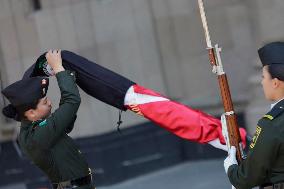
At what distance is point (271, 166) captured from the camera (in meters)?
2.90

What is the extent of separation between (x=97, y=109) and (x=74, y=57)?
3193 millimetres

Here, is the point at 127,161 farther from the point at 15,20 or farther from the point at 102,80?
the point at 102,80

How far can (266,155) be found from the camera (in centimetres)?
284

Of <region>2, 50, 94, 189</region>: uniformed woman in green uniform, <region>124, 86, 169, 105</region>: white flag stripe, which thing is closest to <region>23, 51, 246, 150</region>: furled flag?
<region>124, 86, 169, 105</region>: white flag stripe

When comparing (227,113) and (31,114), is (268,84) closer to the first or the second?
(227,113)

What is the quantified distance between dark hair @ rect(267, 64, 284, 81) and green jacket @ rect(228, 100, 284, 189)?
133 millimetres

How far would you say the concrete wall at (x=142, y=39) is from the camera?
6.97 metres

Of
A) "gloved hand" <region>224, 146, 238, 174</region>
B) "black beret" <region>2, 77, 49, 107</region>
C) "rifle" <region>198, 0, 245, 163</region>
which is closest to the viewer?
"gloved hand" <region>224, 146, 238, 174</region>

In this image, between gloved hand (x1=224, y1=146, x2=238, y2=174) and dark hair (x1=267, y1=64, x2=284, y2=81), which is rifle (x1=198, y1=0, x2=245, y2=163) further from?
dark hair (x1=267, y1=64, x2=284, y2=81)

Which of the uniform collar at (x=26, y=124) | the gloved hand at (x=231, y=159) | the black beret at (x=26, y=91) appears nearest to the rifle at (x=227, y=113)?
the gloved hand at (x=231, y=159)

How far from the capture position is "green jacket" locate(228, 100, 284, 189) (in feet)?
9.28

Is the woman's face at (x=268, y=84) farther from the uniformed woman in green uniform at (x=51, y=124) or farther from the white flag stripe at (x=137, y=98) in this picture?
the uniformed woman in green uniform at (x=51, y=124)

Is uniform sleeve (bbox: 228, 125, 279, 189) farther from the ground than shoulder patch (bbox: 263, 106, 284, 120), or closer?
closer

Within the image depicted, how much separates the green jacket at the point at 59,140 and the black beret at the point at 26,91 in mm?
137
